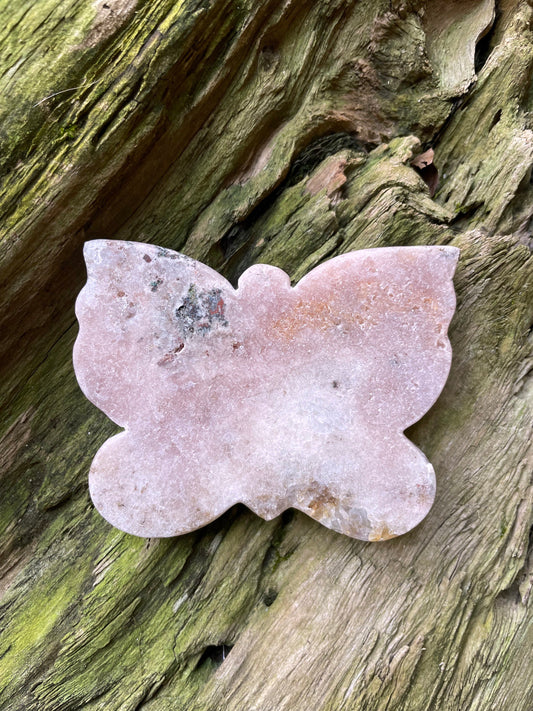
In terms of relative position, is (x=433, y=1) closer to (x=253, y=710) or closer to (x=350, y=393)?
(x=350, y=393)

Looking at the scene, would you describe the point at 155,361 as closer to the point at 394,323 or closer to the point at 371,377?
the point at 371,377

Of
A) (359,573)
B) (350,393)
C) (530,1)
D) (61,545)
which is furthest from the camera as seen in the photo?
(530,1)

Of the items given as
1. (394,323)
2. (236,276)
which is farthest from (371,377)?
(236,276)

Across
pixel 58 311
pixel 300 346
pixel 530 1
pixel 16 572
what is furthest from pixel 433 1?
pixel 16 572

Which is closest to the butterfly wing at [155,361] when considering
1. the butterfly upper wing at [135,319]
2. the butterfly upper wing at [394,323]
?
the butterfly upper wing at [135,319]

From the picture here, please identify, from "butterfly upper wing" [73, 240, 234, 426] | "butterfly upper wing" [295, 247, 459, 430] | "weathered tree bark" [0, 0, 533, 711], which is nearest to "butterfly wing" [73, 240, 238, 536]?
"butterfly upper wing" [73, 240, 234, 426]

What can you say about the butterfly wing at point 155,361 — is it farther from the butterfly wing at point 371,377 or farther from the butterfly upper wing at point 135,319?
the butterfly wing at point 371,377

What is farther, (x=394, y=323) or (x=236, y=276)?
(x=236, y=276)
